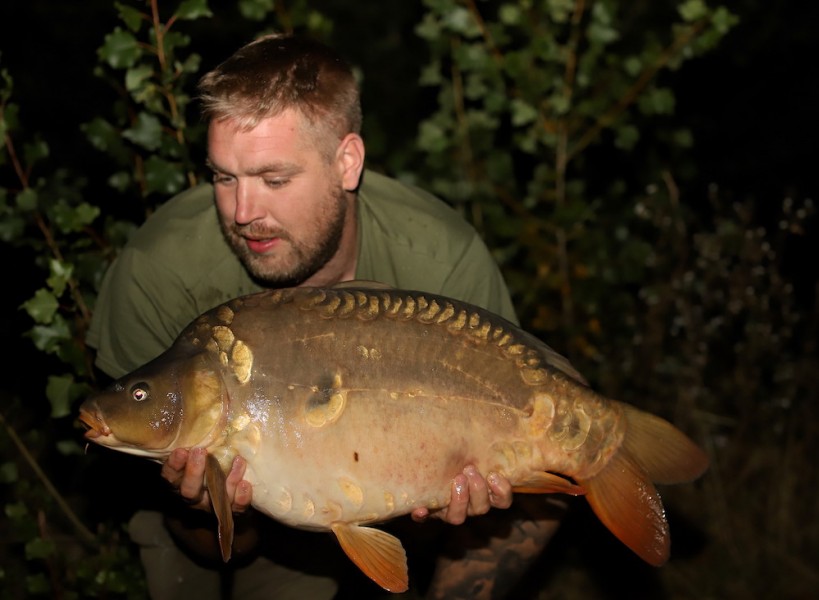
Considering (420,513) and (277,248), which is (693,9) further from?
(420,513)

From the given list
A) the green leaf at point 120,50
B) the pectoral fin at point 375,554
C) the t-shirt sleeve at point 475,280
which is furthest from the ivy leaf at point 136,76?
the pectoral fin at point 375,554

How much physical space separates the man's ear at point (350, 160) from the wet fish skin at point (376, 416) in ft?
1.60

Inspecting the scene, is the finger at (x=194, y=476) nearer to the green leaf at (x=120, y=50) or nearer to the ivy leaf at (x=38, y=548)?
the ivy leaf at (x=38, y=548)

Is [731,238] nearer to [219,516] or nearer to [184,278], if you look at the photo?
[184,278]

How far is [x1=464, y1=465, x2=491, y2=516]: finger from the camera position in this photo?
6.62 feet

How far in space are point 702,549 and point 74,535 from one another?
1.84 m

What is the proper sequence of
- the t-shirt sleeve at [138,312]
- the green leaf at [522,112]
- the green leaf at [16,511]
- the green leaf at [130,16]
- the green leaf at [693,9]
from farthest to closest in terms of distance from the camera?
the green leaf at [522,112] → the green leaf at [693,9] → the green leaf at [16,511] → the green leaf at [130,16] → the t-shirt sleeve at [138,312]

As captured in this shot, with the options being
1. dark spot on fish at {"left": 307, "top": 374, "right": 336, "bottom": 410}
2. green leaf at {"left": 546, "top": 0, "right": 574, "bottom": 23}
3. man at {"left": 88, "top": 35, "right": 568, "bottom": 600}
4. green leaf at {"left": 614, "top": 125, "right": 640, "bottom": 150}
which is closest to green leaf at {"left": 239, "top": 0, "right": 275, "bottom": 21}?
man at {"left": 88, "top": 35, "right": 568, "bottom": 600}

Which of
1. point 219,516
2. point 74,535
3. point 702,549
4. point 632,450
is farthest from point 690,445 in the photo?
point 74,535

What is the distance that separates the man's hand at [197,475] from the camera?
6.32 feet

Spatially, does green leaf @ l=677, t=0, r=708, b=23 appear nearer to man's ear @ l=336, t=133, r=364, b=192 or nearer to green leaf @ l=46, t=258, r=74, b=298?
man's ear @ l=336, t=133, r=364, b=192

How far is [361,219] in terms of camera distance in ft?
8.68

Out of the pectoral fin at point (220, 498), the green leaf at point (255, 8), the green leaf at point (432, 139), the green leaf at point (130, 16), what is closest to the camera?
the pectoral fin at point (220, 498)

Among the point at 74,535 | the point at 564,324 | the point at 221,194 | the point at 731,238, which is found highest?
the point at 221,194
